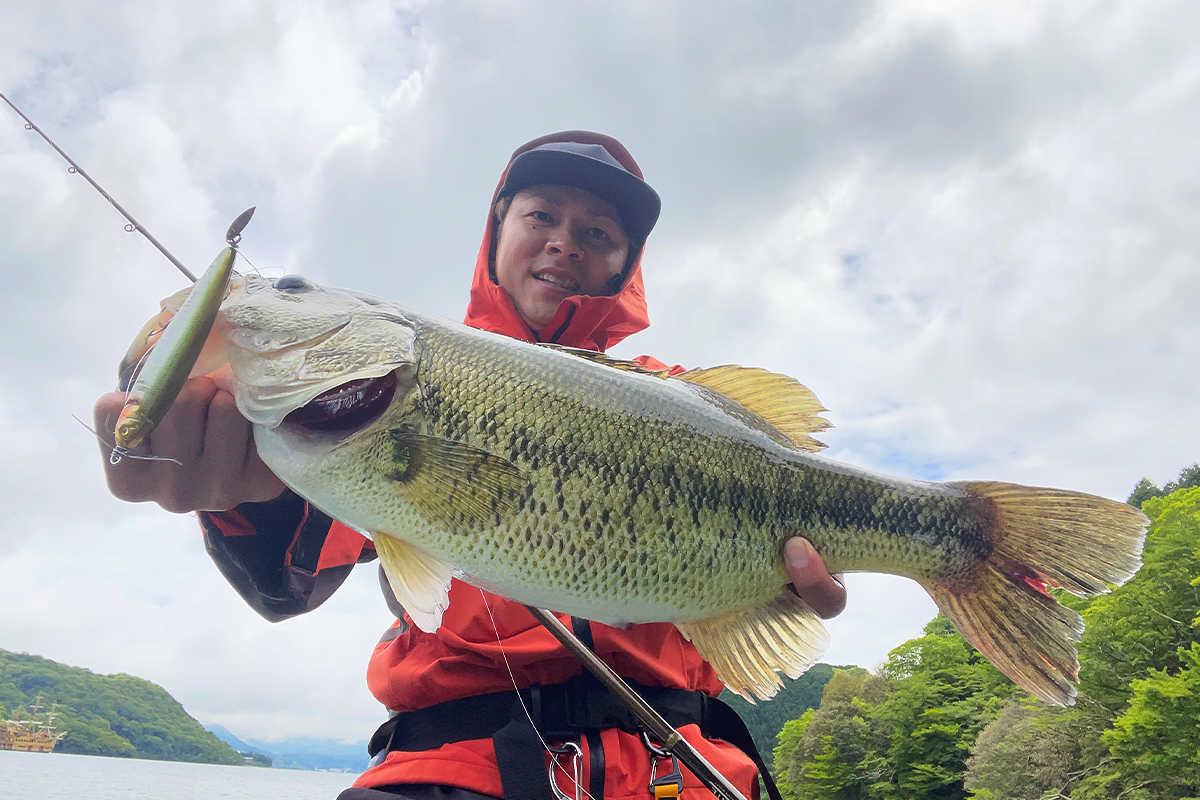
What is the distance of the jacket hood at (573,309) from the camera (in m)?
3.94

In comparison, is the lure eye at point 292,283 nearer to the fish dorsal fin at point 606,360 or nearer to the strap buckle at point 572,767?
the fish dorsal fin at point 606,360

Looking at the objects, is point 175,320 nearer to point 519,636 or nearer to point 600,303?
point 519,636

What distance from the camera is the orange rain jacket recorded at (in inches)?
96.2

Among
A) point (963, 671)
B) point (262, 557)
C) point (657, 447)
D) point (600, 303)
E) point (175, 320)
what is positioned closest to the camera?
point (175, 320)

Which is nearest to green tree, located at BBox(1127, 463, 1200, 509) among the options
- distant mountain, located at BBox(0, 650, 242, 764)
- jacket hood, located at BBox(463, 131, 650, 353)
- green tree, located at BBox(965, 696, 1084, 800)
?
green tree, located at BBox(965, 696, 1084, 800)

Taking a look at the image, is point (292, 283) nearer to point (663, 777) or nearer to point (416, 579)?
point (416, 579)

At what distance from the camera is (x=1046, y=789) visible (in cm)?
2366

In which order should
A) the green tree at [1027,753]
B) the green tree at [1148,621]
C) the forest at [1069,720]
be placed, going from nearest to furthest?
the forest at [1069,720] → the green tree at [1148,621] → the green tree at [1027,753]

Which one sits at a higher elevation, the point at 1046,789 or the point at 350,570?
the point at 350,570

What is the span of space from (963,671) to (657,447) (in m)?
42.5

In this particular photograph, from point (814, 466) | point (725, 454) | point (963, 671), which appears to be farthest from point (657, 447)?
point (963, 671)

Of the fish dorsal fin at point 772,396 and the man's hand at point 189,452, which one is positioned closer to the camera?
the man's hand at point 189,452

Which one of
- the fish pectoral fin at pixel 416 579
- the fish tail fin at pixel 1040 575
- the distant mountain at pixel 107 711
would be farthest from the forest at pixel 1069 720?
the distant mountain at pixel 107 711

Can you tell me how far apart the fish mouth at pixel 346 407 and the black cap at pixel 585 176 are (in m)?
2.42
